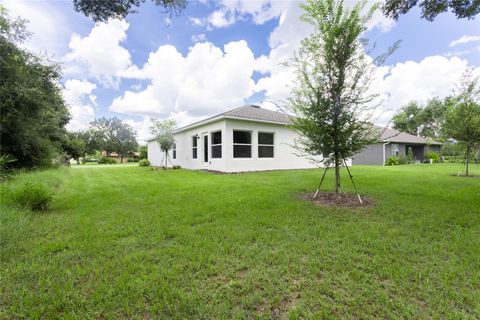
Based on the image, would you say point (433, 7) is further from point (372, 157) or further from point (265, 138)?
point (372, 157)

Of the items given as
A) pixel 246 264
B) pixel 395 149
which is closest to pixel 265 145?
pixel 246 264

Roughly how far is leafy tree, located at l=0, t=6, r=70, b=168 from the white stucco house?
750 centimetres

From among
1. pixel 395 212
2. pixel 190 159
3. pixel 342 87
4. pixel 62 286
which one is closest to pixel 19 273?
pixel 62 286

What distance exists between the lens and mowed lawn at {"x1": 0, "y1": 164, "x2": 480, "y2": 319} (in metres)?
1.88

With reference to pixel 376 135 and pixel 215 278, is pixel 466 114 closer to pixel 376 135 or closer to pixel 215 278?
pixel 376 135

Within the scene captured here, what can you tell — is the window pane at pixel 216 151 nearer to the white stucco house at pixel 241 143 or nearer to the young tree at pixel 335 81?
the white stucco house at pixel 241 143

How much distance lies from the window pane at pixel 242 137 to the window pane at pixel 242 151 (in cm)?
34

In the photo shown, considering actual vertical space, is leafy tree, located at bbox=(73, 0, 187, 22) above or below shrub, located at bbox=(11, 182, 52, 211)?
above

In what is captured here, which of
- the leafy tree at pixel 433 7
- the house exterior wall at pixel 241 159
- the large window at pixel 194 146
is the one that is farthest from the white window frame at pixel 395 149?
the large window at pixel 194 146

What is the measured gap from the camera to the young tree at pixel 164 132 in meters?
16.2

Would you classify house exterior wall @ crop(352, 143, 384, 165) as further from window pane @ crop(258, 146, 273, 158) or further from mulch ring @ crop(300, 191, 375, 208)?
mulch ring @ crop(300, 191, 375, 208)

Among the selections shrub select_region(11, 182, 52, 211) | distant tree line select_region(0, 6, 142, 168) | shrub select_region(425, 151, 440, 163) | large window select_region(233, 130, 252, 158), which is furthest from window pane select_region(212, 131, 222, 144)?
shrub select_region(425, 151, 440, 163)

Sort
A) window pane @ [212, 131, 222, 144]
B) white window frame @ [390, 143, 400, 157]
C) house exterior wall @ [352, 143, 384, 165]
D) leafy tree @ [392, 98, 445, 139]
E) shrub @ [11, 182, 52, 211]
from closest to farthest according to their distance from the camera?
shrub @ [11, 182, 52, 211] < window pane @ [212, 131, 222, 144] < house exterior wall @ [352, 143, 384, 165] < white window frame @ [390, 143, 400, 157] < leafy tree @ [392, 98, 445, 139]

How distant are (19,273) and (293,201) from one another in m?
4.80
